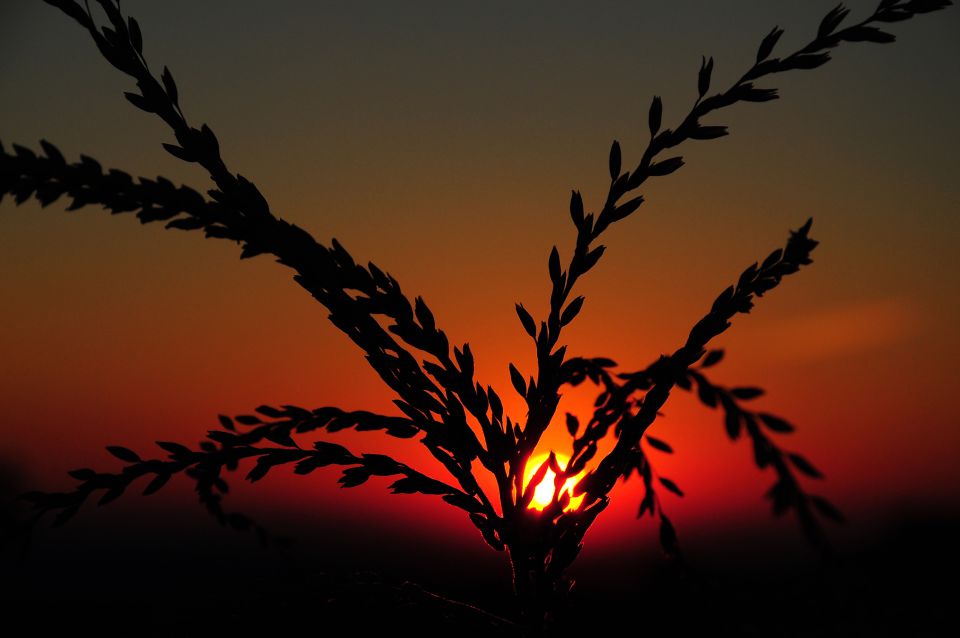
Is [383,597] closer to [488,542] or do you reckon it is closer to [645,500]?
[488,542]

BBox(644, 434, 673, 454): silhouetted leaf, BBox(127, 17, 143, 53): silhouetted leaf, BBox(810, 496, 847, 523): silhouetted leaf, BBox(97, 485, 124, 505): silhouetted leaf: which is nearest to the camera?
BBox(810, 496, 847, 523): silhouetted leaf

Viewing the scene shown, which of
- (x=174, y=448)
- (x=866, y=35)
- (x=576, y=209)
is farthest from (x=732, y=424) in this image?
(x=174, y=448)

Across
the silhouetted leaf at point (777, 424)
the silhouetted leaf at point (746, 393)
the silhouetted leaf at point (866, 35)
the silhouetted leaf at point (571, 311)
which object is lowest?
the silhouetted leaf at point (777, 424)

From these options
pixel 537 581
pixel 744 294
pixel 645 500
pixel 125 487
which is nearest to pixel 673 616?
pixel 645 500

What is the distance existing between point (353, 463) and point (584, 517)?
22.0 inches

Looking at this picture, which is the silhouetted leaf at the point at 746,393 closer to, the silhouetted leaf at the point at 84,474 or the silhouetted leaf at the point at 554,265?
the silhouetted leaf at the point at 554,265

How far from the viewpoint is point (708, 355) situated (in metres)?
1.80

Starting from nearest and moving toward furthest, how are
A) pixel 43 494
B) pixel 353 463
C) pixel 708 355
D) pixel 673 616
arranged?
pixel 43 494, pixel 353 463, pixel 708 355, pixel 673 616

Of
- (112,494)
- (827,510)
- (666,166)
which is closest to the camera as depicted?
(827,510)

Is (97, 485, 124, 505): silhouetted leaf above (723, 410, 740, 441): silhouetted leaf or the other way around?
the other way around

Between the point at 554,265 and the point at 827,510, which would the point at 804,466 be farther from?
the point at 554,265

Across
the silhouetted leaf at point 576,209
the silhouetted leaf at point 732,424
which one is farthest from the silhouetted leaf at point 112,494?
the silhouetted leaf at point 732,424

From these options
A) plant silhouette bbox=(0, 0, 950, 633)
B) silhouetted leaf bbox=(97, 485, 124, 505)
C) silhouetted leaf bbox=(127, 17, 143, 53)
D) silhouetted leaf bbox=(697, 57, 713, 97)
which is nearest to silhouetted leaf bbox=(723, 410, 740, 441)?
plant silhouette bbox=(0, 0, 950, 633)

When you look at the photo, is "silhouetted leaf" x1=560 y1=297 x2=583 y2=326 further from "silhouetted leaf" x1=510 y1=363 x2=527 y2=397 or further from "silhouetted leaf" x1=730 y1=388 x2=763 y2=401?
"silhouetted leaf" x1=730 y1=388 x2=763 y2=401
